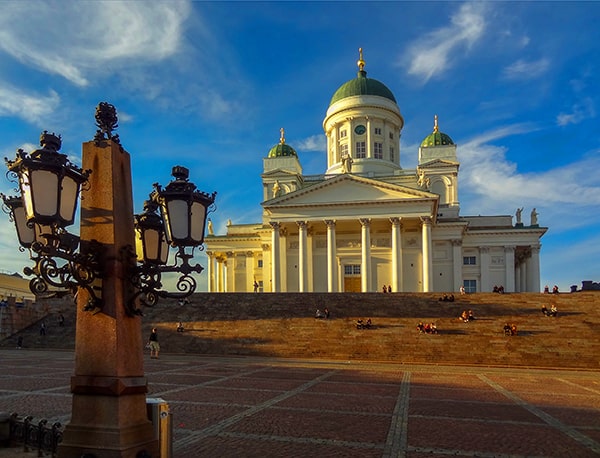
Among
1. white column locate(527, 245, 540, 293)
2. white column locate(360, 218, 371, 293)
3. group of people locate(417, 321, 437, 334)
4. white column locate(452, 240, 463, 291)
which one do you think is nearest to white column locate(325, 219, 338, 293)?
white column locate(360, 218, 371, 293)

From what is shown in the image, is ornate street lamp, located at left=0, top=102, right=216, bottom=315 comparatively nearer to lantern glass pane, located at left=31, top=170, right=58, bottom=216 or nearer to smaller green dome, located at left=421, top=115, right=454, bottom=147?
lantern glass pane, located at left=31, top=170, right=58, bottom=216

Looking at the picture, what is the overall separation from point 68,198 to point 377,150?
65.1m

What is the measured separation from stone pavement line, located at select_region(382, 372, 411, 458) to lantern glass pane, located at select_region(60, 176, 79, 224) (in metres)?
6.15

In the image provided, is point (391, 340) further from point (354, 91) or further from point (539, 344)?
point (354, 91)

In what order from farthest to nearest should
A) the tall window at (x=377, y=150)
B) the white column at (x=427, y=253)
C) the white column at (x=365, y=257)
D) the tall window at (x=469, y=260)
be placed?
the tall window at (x=377, y=150), the tall window at (x=469, y=260), the white column at (x=427, y=253), the white column at (x=365, y=257)

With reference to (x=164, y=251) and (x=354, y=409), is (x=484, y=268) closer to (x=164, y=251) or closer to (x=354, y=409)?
(x=354, y=409)

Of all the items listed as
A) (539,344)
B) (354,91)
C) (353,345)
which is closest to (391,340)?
(353,345)

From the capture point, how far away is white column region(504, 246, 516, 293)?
60.9 meters

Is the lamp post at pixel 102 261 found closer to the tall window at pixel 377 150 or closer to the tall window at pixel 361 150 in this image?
the tall window at pixel 361 150

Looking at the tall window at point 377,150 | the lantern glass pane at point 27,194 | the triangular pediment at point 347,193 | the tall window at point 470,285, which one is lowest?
the tall window at point 470,285

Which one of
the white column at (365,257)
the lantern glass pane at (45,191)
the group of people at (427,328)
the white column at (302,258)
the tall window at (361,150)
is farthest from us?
the tall window at (361,150)

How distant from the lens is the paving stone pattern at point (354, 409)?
957 centimetres

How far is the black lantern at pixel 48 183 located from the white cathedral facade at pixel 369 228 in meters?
48.5

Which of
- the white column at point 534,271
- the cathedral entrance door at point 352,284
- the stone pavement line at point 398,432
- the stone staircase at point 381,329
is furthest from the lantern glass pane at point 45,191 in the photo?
the white column at point 534,271
